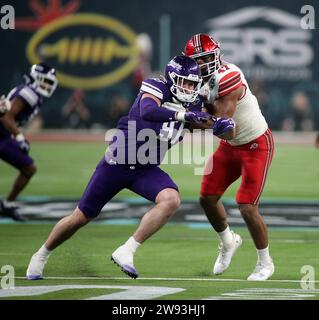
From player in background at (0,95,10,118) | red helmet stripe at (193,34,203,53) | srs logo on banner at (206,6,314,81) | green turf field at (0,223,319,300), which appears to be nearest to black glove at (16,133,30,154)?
player in background at (0,95,10,118)

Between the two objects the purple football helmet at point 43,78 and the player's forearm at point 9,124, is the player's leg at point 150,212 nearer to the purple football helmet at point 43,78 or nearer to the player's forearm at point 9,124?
the player's forearm at point 9,124

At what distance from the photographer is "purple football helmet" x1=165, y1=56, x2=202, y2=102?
7746 mm

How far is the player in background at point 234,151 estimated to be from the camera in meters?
8.12

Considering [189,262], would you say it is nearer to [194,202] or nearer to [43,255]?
[43,255]

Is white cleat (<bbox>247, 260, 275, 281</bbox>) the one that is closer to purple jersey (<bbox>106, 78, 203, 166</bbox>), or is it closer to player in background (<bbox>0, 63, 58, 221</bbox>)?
purple jersey (<bbox>106, 78, 203, 166</bbox>)

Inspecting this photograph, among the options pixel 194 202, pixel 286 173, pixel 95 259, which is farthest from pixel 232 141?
pixel 286 173

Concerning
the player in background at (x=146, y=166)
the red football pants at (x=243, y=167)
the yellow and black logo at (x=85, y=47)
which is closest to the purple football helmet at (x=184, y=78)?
the player in background at (x=146, y=166)

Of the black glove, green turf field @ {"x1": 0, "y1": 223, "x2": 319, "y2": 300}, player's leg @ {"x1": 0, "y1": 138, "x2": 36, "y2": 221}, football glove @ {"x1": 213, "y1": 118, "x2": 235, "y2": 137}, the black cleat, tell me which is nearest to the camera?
green turf field @ {"x1": 0, "y1": 223, "x2": 319, "y2": 300}

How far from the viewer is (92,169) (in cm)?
1791

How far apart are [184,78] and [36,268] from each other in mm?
1829

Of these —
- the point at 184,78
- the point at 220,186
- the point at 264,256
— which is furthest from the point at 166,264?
the point at 184,78

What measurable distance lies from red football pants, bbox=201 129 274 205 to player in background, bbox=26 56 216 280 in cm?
57

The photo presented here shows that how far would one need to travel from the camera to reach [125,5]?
2600cm

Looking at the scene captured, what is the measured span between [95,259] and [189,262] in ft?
2.73
